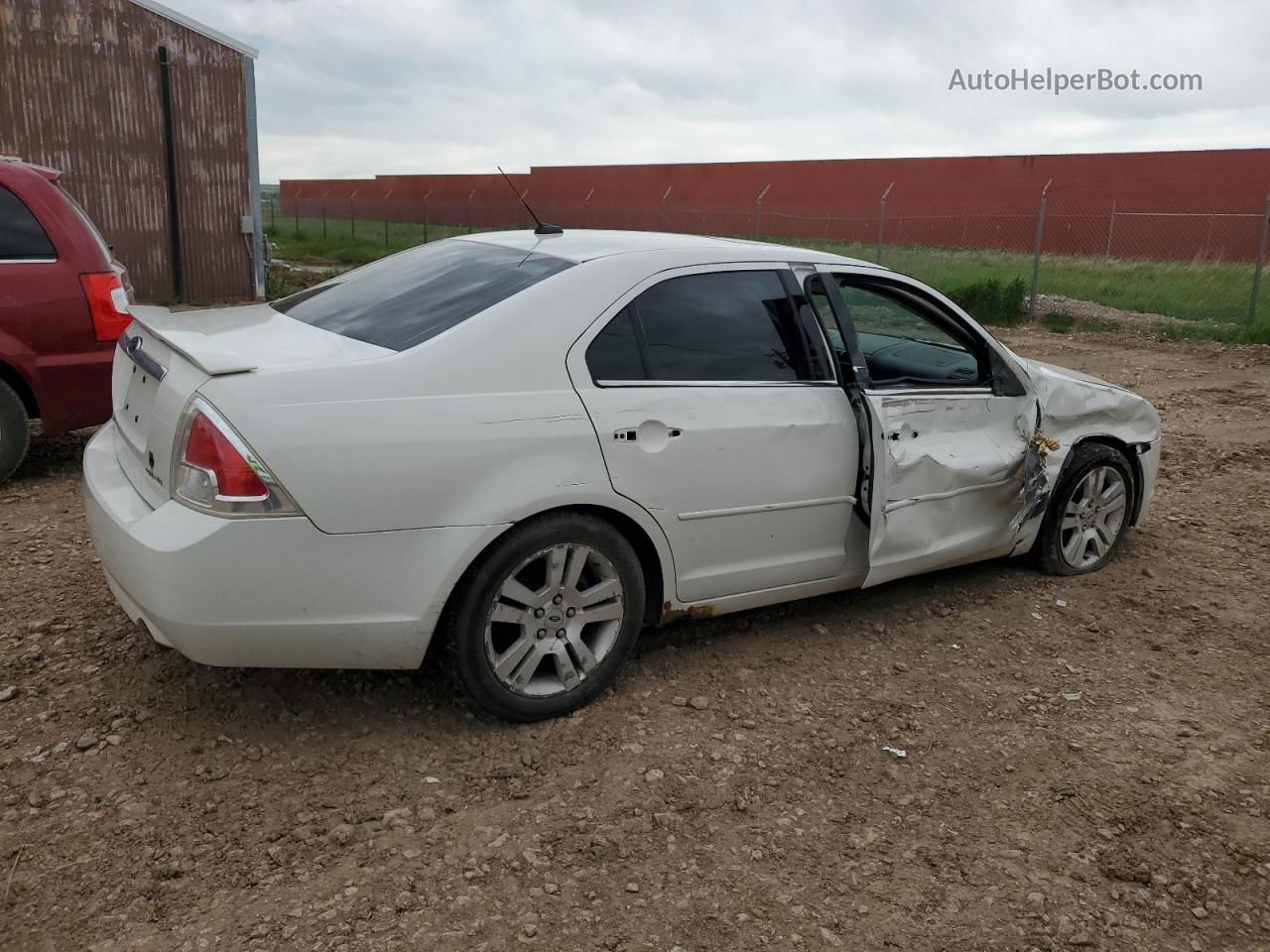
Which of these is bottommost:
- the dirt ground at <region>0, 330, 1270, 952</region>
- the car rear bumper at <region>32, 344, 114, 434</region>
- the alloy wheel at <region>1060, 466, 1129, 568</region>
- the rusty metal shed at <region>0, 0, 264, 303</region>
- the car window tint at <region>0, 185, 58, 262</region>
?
the dirt ground at <region>0, 330, 1270, 952</region>

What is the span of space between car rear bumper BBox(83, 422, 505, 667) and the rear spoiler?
0.41 metres

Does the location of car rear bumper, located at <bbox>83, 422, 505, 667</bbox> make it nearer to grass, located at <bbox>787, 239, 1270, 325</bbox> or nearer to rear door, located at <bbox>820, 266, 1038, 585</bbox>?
rear door, located at <bbox>820, 266, 1038, 585</bbox>

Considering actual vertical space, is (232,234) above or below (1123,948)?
above

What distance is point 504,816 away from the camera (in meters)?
3.06

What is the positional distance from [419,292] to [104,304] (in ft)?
9.37

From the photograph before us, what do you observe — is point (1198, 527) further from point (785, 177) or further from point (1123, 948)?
point (785, 177)

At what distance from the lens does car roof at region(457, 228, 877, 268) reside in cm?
379

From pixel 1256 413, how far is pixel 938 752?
7222mm

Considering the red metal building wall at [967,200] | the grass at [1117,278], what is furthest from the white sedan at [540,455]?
the red metal building wall at [967,200]

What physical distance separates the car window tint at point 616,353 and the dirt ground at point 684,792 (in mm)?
1109

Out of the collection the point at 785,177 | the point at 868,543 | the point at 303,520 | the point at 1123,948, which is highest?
the point at 785,177

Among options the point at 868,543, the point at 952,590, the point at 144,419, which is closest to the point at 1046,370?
the point at 952,590

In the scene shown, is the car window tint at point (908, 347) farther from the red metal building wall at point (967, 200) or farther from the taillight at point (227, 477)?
the red metal building wall at point (967, 200)

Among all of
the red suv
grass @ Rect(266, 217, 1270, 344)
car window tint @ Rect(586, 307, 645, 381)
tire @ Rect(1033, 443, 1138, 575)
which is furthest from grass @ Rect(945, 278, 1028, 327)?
car window tint @ Rect(586, 307, 645, 381)
